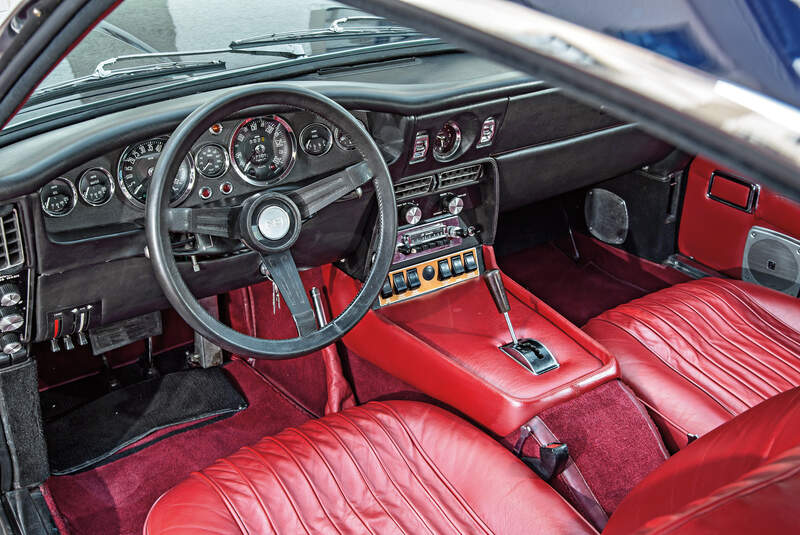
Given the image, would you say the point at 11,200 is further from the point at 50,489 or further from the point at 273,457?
the point at 50,489

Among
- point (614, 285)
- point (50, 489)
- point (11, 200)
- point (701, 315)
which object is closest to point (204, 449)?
point (50, 489)

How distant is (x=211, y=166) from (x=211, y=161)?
0.01 m

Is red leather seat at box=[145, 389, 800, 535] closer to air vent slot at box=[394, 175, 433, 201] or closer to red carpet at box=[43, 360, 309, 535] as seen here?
red carpet at box=[43, 360, 309, 535]

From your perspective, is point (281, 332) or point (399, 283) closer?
point (399, 283)

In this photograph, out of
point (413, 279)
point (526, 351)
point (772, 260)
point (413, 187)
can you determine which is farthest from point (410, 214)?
point (772, 260)

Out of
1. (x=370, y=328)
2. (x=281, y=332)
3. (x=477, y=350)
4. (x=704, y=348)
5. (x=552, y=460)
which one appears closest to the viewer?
(x=552, y=460)

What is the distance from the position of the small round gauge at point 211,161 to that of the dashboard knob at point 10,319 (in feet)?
1.75

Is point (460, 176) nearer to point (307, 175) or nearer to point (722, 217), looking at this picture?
point (307, 175)

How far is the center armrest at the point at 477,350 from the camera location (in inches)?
75.3

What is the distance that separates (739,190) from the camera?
2553 mm

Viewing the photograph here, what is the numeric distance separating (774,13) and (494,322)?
6.19 feet

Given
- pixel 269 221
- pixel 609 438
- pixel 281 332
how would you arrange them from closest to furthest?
pixel 269 221
pixel 609 438
pixel 281 332

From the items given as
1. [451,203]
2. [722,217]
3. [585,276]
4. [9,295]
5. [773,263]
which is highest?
[9,295]

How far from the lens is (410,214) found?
90.4 inches
